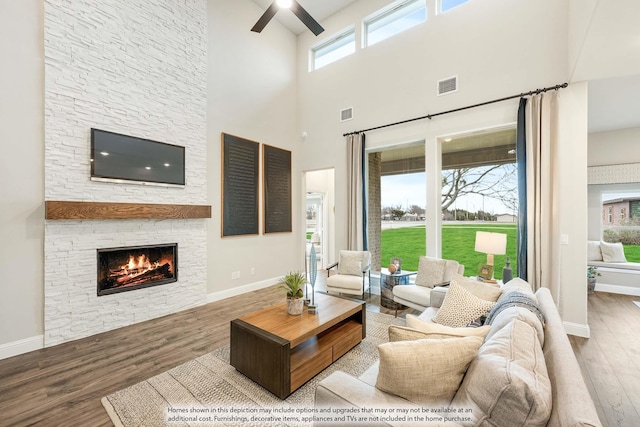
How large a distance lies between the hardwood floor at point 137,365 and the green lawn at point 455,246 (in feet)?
3.87

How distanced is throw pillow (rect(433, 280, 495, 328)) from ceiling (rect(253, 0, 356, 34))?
5.58 m

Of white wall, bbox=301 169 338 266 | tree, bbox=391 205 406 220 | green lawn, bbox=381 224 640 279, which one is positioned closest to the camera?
green lawn, bbox=381 224 640 279

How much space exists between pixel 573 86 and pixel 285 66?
4833mm

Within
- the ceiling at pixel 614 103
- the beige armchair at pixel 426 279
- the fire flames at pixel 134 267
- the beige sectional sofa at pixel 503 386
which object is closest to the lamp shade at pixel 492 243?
the beige armchair at pixel 426 279

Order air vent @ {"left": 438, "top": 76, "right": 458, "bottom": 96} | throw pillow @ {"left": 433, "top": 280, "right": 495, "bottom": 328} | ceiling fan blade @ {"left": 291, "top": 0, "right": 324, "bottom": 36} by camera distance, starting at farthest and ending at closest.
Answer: air vent @ {"left": 438, "top": 76, "right": 458, "bottom": 96} → ceiling fan blade @ {"left": 291, "top": 0, "right": 324, "bottom": 36} → throw pillow @ {"left": 433, "top": 280, "right": 495, "bottom": 328}

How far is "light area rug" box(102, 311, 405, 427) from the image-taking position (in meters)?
1.88

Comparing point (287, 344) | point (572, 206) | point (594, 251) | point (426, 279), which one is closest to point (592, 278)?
point (594, 251)

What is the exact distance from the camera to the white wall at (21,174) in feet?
8.89

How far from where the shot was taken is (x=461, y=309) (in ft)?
7.25

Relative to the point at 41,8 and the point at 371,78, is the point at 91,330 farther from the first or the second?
the point at 371,78

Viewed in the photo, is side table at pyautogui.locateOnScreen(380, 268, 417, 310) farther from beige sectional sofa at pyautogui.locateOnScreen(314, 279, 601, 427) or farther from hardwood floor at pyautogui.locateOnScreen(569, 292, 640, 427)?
beige sectional sofa at pyautogui.locateOnScreen(314, 279, 601, 427)

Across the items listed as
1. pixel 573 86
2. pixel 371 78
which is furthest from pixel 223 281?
pixel 573 86

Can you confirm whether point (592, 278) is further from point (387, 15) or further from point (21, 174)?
point (21, 174)

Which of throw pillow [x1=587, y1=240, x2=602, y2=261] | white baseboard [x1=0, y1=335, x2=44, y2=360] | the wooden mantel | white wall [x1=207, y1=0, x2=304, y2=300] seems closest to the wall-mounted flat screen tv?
the wooden mantel
